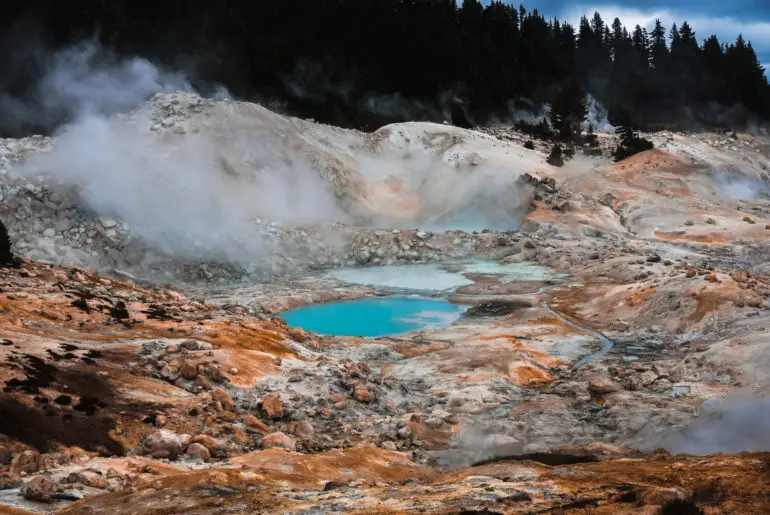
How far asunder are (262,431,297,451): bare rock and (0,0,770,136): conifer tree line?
1379 inches

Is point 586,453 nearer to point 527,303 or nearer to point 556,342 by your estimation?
point 556,342

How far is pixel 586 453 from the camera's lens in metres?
8.56

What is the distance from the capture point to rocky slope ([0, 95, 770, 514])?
6.44 m

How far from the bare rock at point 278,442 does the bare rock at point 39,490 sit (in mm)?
3229

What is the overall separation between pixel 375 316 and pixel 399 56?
39.0 m

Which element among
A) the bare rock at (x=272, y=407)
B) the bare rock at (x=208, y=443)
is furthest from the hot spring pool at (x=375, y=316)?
the bare rock at (x=208, y=443)

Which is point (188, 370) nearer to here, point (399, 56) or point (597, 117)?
point (399, 56)

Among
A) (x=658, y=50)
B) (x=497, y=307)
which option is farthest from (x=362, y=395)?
(x=658, y=50)

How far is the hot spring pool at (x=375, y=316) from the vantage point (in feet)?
60.4

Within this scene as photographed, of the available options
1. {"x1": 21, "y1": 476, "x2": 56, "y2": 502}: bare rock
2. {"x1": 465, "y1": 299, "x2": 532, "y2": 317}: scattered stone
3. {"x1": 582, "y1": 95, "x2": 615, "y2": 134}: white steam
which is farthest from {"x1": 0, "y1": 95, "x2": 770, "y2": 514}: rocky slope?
{"x1": 582, "y1": 95, "x2": 615, "y2": 134}: white steam

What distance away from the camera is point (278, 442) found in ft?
29.5

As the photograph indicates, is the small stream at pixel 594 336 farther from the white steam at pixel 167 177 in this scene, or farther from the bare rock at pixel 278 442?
the white steam at pixel 167 177

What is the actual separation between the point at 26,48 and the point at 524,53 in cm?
4926

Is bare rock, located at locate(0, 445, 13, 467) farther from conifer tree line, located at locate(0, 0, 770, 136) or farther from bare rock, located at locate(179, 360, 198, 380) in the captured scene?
conifer tree line, located at locate(0, 0, 770, 136)
